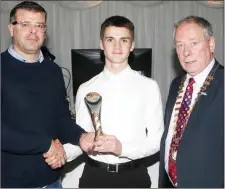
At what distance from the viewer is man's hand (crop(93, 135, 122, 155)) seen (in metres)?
2.03

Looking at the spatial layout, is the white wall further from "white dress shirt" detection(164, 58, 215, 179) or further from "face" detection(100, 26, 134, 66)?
"white dress shirt" detection(164, 58, 215, 179)

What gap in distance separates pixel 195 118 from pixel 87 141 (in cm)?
73

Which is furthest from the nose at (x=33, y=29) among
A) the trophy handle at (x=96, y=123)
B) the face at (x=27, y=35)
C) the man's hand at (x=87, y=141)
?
the man's hand at (x=87, y=141)

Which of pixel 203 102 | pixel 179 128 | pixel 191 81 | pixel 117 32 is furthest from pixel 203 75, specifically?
pixel 117 32

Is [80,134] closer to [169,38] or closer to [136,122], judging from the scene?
[136,122]

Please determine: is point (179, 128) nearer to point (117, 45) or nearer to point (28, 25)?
point (117, 45)

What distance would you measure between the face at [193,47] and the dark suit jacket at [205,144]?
0.46 ft

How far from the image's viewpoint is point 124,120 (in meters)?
2.15

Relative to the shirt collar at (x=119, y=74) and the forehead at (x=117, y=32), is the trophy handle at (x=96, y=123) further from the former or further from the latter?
the forehead at (x=117, y=32)

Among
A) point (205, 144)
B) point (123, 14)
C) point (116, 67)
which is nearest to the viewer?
point (205, 144)

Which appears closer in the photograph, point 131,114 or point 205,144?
point 205,144

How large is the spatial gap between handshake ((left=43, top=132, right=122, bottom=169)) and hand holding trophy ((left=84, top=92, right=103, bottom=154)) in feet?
0.19

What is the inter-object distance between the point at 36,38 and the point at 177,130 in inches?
43.7

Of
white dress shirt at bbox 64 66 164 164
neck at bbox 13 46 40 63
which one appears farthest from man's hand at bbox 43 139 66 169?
neck at bbox 13 46 40 63
